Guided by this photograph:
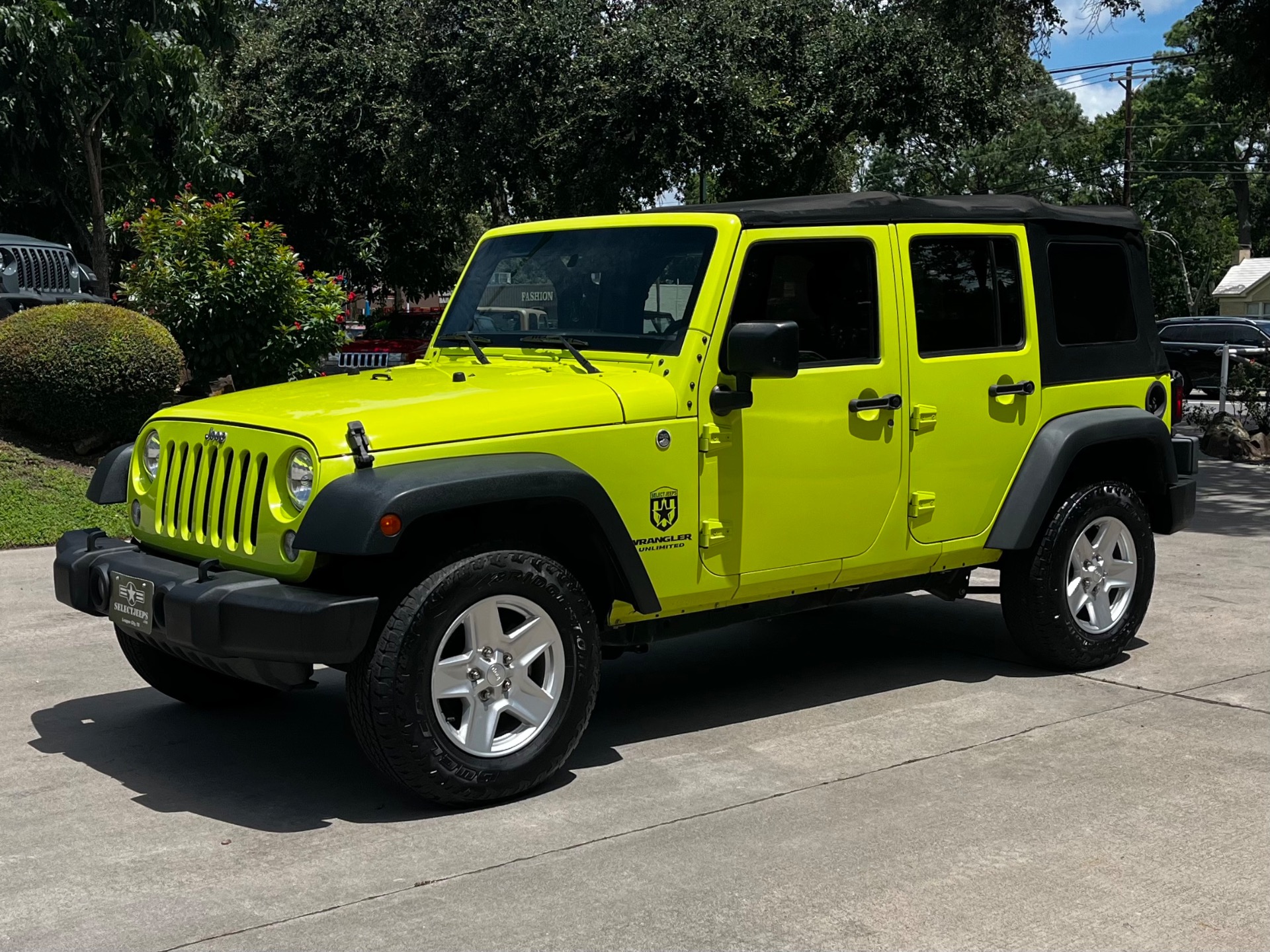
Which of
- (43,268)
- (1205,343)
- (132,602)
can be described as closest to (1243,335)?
(1205,343)

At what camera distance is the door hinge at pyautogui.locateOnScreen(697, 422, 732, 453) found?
5445 millimetres

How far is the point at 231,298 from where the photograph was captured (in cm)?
1420

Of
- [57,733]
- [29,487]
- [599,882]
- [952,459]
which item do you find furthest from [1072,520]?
[29,487]

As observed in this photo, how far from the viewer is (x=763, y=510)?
5641 mm

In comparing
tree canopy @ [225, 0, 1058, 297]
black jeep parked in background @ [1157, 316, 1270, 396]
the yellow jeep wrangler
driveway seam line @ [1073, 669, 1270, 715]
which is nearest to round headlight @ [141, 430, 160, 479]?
the yellow jeep wrangler

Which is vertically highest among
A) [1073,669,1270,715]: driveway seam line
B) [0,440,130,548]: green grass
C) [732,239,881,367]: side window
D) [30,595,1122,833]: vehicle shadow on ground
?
[732,239,881,367]: side window

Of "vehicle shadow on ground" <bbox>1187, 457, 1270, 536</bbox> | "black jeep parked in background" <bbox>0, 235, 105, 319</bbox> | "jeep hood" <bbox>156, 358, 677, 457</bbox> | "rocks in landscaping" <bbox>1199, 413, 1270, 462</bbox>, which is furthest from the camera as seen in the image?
"rocks in landscaping" <bbox>1199, 413, 1270, 462</bbox>

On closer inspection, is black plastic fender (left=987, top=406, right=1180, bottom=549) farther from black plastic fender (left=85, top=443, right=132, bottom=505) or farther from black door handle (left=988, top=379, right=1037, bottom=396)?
black plastic fender (left=85, top=443, right=132, bottom=505)

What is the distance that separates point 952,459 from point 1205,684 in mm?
1570

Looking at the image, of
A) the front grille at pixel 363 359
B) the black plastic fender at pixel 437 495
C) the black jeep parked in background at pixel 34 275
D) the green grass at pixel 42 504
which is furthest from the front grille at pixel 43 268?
the black plastic fender at pixel 437 495

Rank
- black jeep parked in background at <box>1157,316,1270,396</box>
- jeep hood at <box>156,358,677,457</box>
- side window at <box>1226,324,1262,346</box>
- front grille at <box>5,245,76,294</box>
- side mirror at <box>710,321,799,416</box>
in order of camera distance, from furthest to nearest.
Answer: side window at <box>1226,324,1262,346</box> → black jeep parked in background at <box>1157,316,1270,396</box> → front grille at <box>5,245,76,294</box> → side mirror at <box>710,321,799,416</box> → jeep hood at <box>156,358,677,457</box>

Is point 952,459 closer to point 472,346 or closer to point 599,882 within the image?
point 472,346

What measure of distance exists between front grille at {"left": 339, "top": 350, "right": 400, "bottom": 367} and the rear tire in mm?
13049

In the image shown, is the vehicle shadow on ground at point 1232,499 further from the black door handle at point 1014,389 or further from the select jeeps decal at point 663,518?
the select jeeps decal at point 663,518
